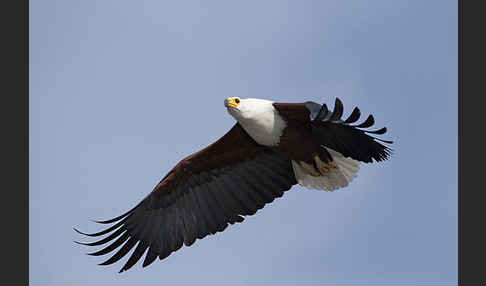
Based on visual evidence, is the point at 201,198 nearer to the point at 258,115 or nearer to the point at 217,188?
the point at 217,188

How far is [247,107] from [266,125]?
30 centimetres

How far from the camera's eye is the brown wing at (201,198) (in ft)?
33.2

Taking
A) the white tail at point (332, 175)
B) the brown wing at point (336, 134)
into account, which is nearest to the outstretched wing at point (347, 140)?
the brown wing at point (336, 134)

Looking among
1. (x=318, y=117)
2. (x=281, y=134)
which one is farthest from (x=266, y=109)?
(x=318, y=117)

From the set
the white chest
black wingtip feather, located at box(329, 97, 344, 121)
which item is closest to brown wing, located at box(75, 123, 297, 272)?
the white chest

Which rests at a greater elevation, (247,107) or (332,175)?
(247,107)

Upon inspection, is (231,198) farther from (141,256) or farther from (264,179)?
(141,256)

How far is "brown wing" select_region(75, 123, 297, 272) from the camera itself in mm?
10133

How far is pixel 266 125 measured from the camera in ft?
30.7

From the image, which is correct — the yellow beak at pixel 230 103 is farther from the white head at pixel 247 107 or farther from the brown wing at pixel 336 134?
the brown wing at pixel 336 134

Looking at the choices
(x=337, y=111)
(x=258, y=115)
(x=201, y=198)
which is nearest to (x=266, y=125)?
(x=258, y=115)

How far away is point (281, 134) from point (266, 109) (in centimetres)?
36

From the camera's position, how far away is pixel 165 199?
34.1 ft

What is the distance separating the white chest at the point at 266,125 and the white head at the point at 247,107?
0.03 metres
